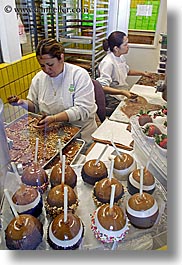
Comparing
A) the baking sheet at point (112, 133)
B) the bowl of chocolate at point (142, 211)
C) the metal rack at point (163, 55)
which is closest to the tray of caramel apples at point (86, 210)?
the bowl of chocolate at point (142, 211)

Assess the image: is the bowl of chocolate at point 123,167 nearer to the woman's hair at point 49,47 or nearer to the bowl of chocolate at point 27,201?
the bowl of chocolate at point 27,201

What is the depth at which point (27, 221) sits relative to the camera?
0.46 metres

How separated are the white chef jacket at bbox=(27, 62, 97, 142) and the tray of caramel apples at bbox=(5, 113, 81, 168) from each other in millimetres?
37

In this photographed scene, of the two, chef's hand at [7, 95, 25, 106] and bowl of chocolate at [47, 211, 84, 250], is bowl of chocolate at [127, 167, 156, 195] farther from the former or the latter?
chef's hand at [7, 95, 25, 106]

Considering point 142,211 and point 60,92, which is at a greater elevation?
point 60,92

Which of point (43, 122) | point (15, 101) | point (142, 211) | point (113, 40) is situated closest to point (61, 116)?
point (43, 122)

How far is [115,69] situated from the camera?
2.21ft

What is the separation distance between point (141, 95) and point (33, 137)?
346mm

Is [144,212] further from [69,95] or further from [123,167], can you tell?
[69,95]

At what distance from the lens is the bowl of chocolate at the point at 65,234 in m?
0.44

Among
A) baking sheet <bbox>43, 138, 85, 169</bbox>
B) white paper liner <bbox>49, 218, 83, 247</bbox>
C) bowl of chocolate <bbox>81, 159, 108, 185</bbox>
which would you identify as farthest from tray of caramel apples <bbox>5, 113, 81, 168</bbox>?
white paper liner <bbox>49, 218, 83, 247</bbox>

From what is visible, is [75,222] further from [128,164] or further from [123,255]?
[128,164]

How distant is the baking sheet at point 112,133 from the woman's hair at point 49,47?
293 mm

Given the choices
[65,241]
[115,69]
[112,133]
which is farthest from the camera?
[112,133]
